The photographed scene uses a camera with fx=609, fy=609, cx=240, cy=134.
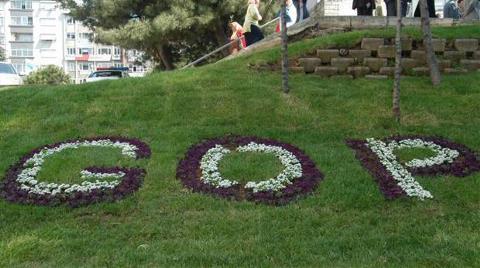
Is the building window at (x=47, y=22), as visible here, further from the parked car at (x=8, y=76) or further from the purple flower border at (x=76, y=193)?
the purple flower border at (x=76, y=193)

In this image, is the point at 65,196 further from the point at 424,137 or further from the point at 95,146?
the point at 424,137

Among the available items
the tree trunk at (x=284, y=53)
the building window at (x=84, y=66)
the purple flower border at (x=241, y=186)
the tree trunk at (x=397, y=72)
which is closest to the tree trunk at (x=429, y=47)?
the tree trunk at (x=397, y=72)

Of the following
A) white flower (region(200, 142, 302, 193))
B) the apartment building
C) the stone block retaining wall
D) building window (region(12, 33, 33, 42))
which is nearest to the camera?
white flower (region(200, 142, 302, 193))

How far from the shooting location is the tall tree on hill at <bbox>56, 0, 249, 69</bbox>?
84.1 feet

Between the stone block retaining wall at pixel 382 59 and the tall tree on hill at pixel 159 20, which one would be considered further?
the tall tree on hill at pixel 159 20

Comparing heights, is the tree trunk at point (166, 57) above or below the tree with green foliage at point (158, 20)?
below

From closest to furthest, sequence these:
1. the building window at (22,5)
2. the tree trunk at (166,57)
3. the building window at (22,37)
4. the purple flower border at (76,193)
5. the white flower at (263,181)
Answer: the purple flower border at (76,193), the white flower at (263,181), the tree trunk at (166,57), the building window at (22,37), the building window at (22,5)

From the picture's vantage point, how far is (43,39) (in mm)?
99562

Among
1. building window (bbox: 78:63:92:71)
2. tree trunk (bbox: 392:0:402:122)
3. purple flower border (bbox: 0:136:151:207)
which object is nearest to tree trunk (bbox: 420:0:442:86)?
tree trunk (bbox: 392:0:402:122)

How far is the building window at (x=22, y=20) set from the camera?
326 feet

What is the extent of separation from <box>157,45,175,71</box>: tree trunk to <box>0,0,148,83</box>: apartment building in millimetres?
68631

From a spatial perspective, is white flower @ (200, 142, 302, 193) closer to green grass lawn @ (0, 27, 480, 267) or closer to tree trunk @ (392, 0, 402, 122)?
green grass lawn @ (0, 27, 480, 267)

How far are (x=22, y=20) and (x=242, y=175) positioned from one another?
9987cm

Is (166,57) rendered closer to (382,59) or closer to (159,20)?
(159,20)
